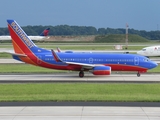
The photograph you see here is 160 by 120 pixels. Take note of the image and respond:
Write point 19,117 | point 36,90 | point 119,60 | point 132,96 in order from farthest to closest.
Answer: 1. point 119,60
2. point 36,90
3. point 132,96
4. point 19,117

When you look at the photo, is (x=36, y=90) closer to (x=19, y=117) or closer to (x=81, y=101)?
(x=81, y=101)

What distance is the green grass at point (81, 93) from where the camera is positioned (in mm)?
21406

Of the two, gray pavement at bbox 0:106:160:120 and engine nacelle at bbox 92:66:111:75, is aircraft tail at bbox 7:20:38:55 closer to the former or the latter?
engine nacelle at bbox 92:66:111:75

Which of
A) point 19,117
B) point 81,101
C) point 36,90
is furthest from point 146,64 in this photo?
point 19,117

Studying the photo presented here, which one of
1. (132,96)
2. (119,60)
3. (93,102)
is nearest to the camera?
(93,102)

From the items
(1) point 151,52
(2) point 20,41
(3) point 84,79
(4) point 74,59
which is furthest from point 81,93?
(1) point 151,52

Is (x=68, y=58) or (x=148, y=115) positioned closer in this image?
(x=148, y=115)

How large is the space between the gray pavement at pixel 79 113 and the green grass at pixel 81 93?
9.05 ft

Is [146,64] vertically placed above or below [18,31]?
below

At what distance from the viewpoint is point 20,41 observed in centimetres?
3741

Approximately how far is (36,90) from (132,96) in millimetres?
6801

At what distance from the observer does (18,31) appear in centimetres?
3750

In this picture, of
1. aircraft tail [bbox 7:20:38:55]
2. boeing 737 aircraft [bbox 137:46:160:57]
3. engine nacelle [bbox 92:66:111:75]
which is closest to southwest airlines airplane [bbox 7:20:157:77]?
aircraft tail [bbox 7:20:38:55]

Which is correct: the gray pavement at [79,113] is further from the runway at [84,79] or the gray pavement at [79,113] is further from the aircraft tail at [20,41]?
the aircraft tail at [20,41]
